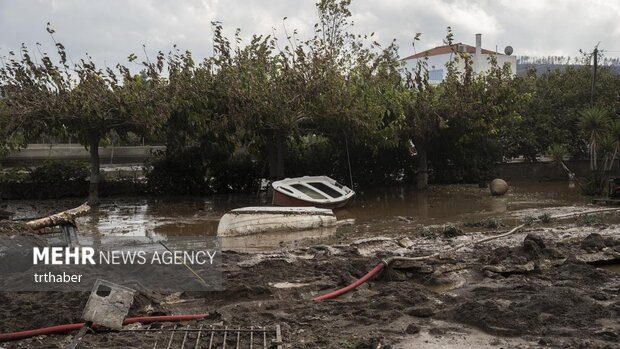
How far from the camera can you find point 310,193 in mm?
18875

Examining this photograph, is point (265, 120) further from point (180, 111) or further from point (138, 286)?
point (138, 286)

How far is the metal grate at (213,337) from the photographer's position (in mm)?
6305

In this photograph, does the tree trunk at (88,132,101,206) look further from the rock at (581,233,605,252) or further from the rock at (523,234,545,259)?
the rock at (581,233,605,252)

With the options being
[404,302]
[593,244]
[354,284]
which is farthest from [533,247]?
[404,302]

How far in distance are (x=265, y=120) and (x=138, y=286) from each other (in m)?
12.1

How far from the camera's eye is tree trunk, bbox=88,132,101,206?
2053 cm

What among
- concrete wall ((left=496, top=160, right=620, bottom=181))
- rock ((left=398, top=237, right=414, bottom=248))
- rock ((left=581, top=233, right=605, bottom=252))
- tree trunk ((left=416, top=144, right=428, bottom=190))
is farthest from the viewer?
concrete wall ((left=496, top=160, right=620, bottom=181))

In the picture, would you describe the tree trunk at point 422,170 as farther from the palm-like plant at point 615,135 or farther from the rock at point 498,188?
the palm-like plant at point 615,135

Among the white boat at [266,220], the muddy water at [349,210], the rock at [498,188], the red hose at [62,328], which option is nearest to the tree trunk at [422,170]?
the muddy water at [349,210]

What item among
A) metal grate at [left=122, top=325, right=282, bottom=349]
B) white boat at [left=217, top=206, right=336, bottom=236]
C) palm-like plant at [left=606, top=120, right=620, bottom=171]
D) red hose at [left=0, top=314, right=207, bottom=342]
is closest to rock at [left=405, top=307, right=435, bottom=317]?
metal grate at [left=122, top=325, right=282, bottom=349]

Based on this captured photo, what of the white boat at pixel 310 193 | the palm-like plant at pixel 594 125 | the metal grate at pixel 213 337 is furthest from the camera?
the palm-like plant at pixel 594 125

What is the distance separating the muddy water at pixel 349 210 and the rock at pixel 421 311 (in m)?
5.70

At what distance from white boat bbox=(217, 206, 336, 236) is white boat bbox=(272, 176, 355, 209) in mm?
2600

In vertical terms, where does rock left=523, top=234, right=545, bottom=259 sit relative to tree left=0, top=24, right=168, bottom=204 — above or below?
below
